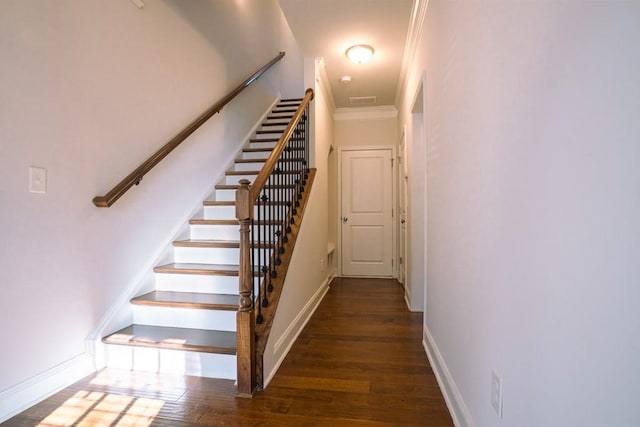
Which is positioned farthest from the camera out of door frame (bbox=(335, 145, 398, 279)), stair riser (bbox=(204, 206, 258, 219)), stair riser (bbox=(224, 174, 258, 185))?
door frame (bbox=(335, 145, 398, 279))

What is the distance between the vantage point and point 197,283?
2316 mm

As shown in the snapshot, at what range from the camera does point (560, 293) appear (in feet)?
2.30

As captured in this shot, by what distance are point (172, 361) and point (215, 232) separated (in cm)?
117

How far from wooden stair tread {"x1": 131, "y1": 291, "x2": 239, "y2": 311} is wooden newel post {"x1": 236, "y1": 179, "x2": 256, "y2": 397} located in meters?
0.31

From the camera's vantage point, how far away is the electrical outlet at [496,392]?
1.01 meters

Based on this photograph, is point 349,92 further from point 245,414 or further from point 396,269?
point 245,414

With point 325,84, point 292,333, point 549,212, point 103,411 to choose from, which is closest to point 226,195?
point 292,333

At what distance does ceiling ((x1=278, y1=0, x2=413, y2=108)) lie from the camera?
2.46 metres

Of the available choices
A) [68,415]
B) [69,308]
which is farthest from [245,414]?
[69,308]

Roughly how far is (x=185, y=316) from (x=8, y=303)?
2.92 feet

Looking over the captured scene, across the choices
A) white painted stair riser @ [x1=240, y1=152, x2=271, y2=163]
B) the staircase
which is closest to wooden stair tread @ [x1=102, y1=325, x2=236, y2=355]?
the staircase

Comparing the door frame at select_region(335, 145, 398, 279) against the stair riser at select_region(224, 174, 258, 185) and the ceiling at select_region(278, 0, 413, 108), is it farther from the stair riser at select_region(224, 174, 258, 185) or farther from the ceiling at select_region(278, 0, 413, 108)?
the stair riser at select_region(224, 174, 258, 185)

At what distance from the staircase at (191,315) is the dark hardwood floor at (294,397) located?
79 millimetres

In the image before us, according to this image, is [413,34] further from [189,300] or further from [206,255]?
[189,300]
